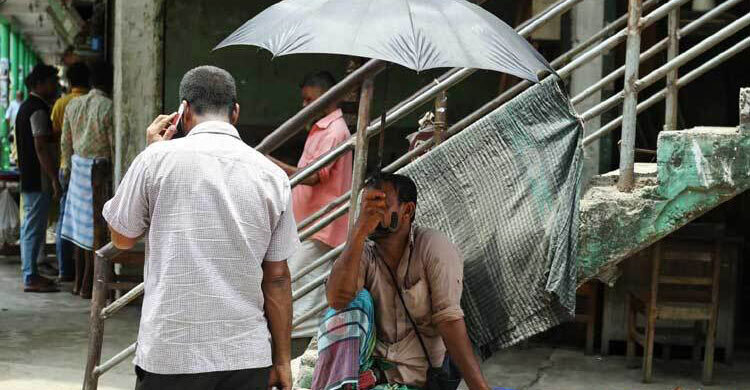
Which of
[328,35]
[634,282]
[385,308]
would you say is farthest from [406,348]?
[634,282]

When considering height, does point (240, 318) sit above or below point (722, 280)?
above

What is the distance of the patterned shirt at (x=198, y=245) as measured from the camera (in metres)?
3.09

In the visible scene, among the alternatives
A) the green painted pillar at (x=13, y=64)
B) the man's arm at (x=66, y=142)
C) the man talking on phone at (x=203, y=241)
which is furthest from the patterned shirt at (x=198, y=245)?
the green painted pillar at (x=13, y=64)

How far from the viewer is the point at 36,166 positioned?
30.9ft

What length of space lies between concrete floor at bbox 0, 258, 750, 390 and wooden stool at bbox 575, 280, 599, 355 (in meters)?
0.10

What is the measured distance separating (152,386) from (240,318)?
0.31 m

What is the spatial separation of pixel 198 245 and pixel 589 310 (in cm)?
453

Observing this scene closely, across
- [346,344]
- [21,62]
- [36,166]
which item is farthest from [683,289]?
[21,62]

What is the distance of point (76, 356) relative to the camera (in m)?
6.80

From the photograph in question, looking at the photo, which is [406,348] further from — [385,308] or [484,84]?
[484,84]

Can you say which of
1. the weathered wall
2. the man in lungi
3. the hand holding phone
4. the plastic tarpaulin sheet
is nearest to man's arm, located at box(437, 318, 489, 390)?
the plastic tarpaulin sheet

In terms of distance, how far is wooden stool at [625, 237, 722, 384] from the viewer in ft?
21.3

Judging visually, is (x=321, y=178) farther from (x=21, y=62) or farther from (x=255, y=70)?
(x=21, y=62)

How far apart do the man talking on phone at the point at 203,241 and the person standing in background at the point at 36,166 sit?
636 cm
